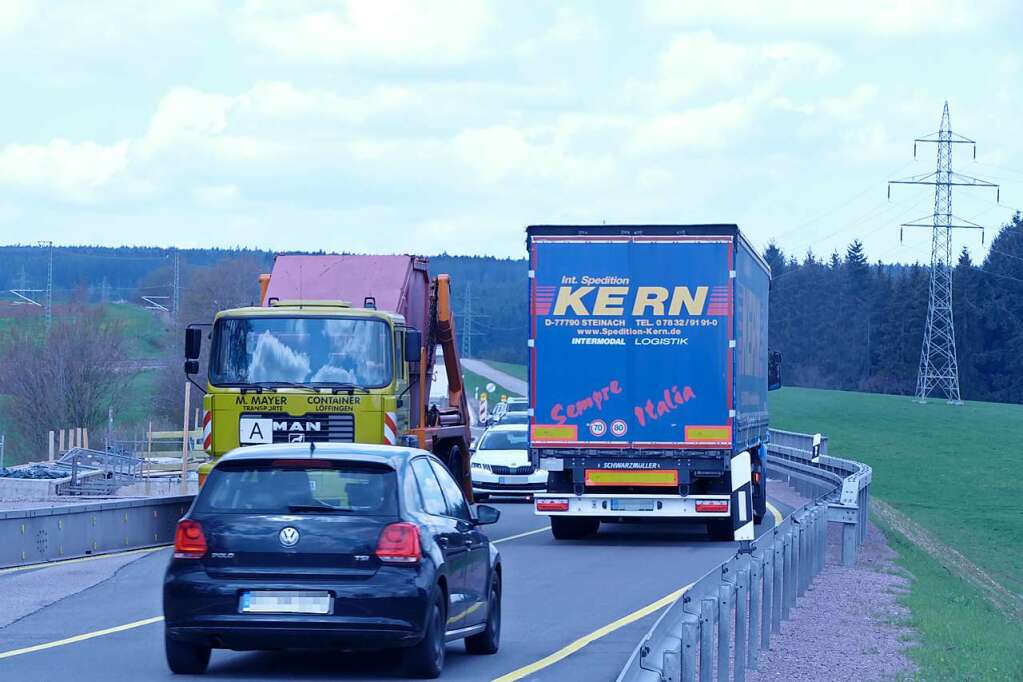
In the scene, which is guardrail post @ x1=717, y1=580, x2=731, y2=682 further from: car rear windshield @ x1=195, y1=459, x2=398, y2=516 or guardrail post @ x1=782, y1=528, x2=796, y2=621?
guardrail post @ x1=782, y1=528, x2=796, y2=621

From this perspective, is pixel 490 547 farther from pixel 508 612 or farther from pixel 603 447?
pixel 603 447

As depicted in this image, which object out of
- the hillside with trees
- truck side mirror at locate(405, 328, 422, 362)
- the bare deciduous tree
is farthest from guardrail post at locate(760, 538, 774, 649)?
the bare deciduous tree

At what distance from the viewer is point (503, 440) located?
33656 millimetres

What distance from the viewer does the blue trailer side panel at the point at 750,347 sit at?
2273 cm

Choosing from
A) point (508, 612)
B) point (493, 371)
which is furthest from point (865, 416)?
point (493, 371)

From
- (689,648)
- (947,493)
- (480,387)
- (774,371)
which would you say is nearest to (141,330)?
(480,387)

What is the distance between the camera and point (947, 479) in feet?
171

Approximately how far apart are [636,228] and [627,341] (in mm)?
1491

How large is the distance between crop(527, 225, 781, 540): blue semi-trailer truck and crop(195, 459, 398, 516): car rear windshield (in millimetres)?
11703

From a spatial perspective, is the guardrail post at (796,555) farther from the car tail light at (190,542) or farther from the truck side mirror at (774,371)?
the truck side mirror at (774,371)

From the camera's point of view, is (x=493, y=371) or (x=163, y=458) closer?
(x=163, y=458)

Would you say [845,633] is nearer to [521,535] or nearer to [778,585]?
[778,585]

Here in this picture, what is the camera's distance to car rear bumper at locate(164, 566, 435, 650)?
1022cm

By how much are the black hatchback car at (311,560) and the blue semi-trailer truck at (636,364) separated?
38.0 ft
